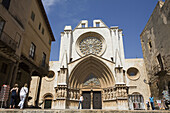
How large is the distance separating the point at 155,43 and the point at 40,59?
14.3 meters

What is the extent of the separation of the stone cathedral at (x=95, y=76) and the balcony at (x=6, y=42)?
29.8 feet

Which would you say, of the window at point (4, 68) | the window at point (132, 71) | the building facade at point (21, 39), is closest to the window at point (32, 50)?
the building facade at point (21, 39)

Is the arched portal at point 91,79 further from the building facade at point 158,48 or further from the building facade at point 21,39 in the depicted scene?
the building facade at point 158,48

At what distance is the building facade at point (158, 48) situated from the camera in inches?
512

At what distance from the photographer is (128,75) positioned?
2027cm

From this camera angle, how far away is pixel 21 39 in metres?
10.2

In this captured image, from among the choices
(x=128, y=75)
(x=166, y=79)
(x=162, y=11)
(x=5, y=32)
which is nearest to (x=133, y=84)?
(x=128, y=75)

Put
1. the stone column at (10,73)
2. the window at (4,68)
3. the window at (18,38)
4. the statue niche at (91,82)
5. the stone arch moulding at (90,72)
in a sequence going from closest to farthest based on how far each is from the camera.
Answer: the stone column at (10,73)
the window at (18,38)
the window at (4,68)
the stone arch moulding at (90,72)
the statue niche at (91,82)

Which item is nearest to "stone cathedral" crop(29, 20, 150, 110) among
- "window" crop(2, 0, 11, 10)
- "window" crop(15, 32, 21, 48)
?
"window" crop(15, 32, 21, 48)

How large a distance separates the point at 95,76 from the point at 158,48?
30.8 ft

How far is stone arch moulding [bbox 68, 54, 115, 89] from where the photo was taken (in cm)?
1761

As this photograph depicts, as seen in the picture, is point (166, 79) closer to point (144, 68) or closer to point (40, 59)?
point (144, 68)

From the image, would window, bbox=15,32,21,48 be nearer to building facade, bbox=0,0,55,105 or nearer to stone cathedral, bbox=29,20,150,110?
building facade, bbox=0,0,55,105

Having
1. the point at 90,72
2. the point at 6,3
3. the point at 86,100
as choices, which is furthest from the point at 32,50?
the point at 86,100
